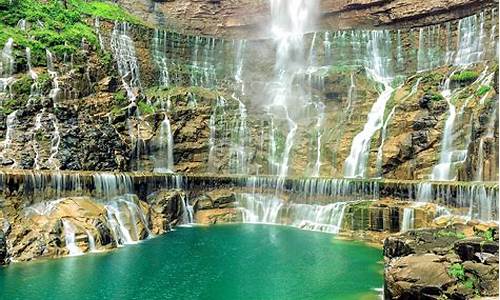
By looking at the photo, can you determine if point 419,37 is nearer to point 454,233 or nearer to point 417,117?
point 417,117

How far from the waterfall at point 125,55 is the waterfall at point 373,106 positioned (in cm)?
2170

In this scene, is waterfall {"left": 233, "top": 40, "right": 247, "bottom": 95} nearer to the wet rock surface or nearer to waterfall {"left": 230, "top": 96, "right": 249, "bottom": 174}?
waterfall {"left": 230, "top": 96, "right": 249, "bottom": 174}

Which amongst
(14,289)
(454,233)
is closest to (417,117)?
(454,233)

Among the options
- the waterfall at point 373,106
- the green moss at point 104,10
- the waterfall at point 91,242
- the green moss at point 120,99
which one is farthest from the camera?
the green moss at point 104,10

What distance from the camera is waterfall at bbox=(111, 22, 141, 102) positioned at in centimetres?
4681

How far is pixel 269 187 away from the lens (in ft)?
125

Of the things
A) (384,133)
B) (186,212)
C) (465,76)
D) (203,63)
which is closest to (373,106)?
(384,133)

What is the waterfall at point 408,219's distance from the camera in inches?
1092

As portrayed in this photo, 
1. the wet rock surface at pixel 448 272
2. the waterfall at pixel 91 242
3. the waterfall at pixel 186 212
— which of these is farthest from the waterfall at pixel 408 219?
the waterfall at pixel 91 242

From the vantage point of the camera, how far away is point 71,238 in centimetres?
2417

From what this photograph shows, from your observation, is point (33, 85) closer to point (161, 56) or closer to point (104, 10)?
point (161, 56)

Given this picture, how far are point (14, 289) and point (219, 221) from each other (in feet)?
66.4

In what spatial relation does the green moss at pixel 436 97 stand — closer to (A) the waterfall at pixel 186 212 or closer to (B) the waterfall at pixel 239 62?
(B) the waterfall at pixel 239 62

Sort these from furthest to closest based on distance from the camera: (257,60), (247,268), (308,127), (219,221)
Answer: (257,60), (308,127), (219,221), (247,268)
